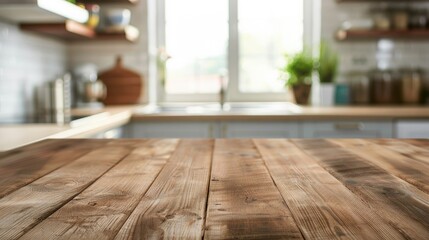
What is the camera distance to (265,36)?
13.5 ft

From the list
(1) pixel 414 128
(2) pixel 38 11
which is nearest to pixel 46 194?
(2) pixel 38 11

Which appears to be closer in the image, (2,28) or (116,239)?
(116,239)

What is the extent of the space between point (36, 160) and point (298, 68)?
2604mm

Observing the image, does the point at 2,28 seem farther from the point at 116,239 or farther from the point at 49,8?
the point at 116,239

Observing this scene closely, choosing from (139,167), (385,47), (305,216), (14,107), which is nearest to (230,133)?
(14,107)

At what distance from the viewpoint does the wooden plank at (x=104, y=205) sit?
70cm

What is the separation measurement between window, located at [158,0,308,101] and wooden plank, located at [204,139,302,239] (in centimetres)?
284

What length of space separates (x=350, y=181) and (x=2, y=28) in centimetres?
227

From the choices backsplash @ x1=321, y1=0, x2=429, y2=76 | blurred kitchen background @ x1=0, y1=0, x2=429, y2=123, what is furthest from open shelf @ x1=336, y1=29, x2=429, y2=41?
backsplash @ x1=321, y1=0, x2=429, y2=76

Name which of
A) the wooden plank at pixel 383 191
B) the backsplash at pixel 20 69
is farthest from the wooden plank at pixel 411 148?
the backsplash at pixel 20 69

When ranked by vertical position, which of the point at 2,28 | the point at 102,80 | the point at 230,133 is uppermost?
the point at 2,28

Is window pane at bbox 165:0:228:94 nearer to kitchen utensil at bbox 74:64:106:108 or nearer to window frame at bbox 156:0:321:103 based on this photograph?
window frame at bbox 156:0:321:103

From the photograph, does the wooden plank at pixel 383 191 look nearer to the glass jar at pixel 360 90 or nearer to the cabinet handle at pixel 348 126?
the cabinet handle at pixel 348 126

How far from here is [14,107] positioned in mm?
2893
